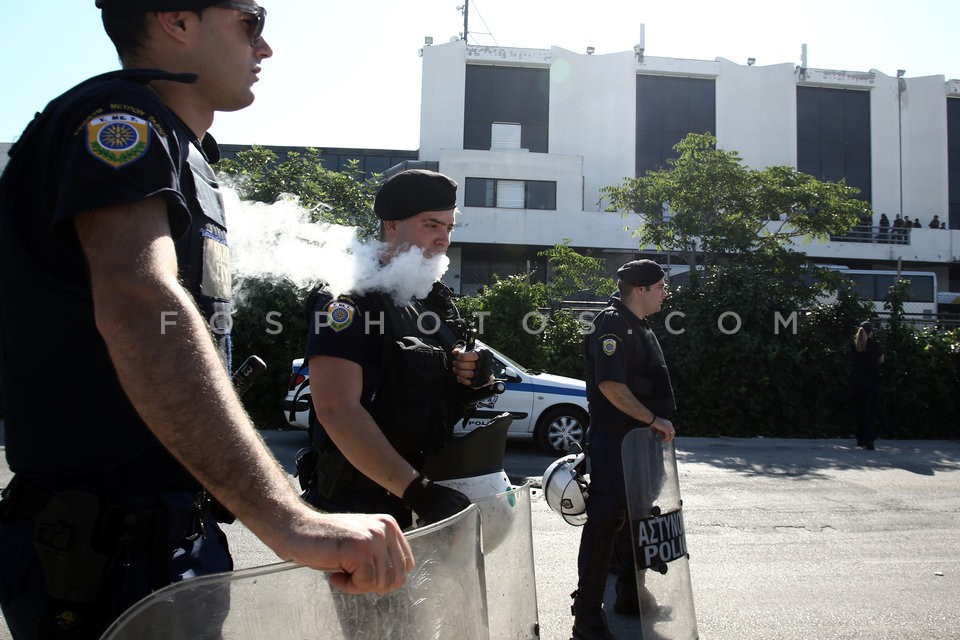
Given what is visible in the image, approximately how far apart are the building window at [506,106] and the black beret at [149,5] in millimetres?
37142

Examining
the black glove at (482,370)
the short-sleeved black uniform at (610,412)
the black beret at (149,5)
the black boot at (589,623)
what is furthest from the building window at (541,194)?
the black beret at (149,5)

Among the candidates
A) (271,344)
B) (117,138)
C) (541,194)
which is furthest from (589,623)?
(541,194)

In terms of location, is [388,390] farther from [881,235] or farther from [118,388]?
[881,235]

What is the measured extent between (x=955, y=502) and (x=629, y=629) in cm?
535

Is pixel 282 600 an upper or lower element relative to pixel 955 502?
upper

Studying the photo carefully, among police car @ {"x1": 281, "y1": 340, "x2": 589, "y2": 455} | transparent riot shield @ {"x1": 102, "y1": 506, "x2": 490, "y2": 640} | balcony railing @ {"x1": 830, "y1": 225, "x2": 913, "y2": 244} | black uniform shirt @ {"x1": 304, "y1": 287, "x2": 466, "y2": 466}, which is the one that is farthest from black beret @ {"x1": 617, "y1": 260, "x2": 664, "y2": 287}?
balcony railing @ {"x1": 830, "y1": 225, "x2": 913, "y2": 244}

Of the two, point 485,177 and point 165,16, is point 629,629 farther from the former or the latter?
point 485,177

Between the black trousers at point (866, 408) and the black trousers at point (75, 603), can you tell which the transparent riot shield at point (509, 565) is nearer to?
the black trousers at point (75, 603)

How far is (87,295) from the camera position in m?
1.26

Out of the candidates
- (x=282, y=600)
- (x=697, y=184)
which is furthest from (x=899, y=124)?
(x=282, y=600)

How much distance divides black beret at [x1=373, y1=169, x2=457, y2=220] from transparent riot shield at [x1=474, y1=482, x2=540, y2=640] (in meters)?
1.01

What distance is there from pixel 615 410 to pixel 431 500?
2260 millimetres

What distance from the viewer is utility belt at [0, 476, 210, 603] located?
49.1 inches

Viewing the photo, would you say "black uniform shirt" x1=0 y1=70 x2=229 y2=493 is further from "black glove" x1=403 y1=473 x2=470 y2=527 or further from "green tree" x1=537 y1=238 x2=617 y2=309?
"green tree" x1=537 y1=238 x2=617 y2=309
